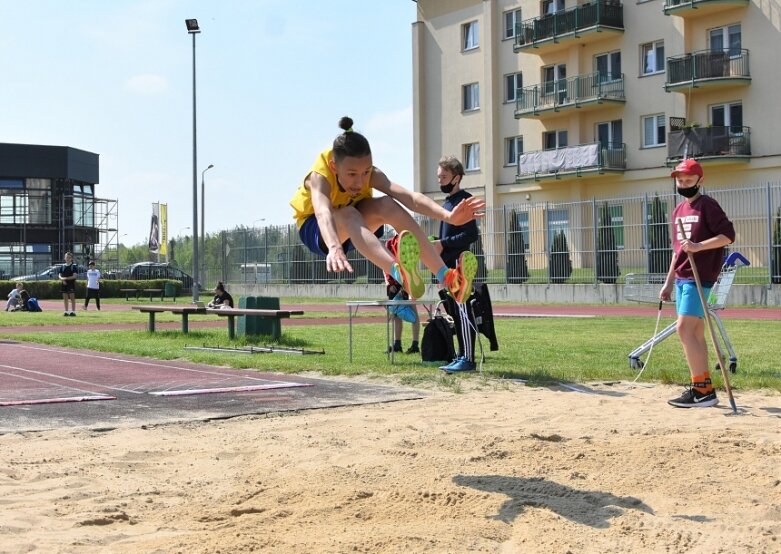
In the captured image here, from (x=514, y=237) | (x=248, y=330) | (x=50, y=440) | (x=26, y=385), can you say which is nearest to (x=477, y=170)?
(x=514, y=237)

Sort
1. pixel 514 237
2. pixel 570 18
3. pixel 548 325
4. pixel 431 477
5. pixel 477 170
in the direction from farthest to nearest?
pixel 477 170 < pixel 570 18 < pixel 514 237 < pixel 548 325 < pixel 431 477

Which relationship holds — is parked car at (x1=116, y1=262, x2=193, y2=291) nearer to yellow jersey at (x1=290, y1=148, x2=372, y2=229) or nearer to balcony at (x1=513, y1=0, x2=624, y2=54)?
balcony at (x1=513, y1=0, x2=624, y2=54)

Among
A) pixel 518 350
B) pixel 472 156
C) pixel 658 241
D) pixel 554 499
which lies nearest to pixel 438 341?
pixel 518 350

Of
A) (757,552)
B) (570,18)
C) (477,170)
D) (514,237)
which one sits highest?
(570,18)

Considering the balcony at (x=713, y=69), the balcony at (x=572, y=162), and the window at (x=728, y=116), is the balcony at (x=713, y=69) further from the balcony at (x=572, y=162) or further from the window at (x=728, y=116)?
the balcony at (x=572, y=162)

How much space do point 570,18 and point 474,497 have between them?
36.6 meters

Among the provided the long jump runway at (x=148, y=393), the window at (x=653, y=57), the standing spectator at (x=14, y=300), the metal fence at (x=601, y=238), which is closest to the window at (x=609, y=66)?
the window at (x=653, y=57)

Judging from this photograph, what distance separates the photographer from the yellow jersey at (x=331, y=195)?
21.5 feet

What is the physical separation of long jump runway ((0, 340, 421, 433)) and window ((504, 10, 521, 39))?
3380cm

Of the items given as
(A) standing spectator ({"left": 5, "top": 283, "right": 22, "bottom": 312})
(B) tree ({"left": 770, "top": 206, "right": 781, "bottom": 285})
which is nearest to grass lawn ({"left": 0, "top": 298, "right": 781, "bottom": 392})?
(B) tree ({"left": 770, "top": 206, "right": 781, "bottom": 285})

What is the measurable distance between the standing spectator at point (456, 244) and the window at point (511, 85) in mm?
33785

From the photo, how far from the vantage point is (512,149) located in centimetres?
4306

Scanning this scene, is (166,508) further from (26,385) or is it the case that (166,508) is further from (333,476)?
(26,385)

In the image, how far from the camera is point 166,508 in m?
4.80
